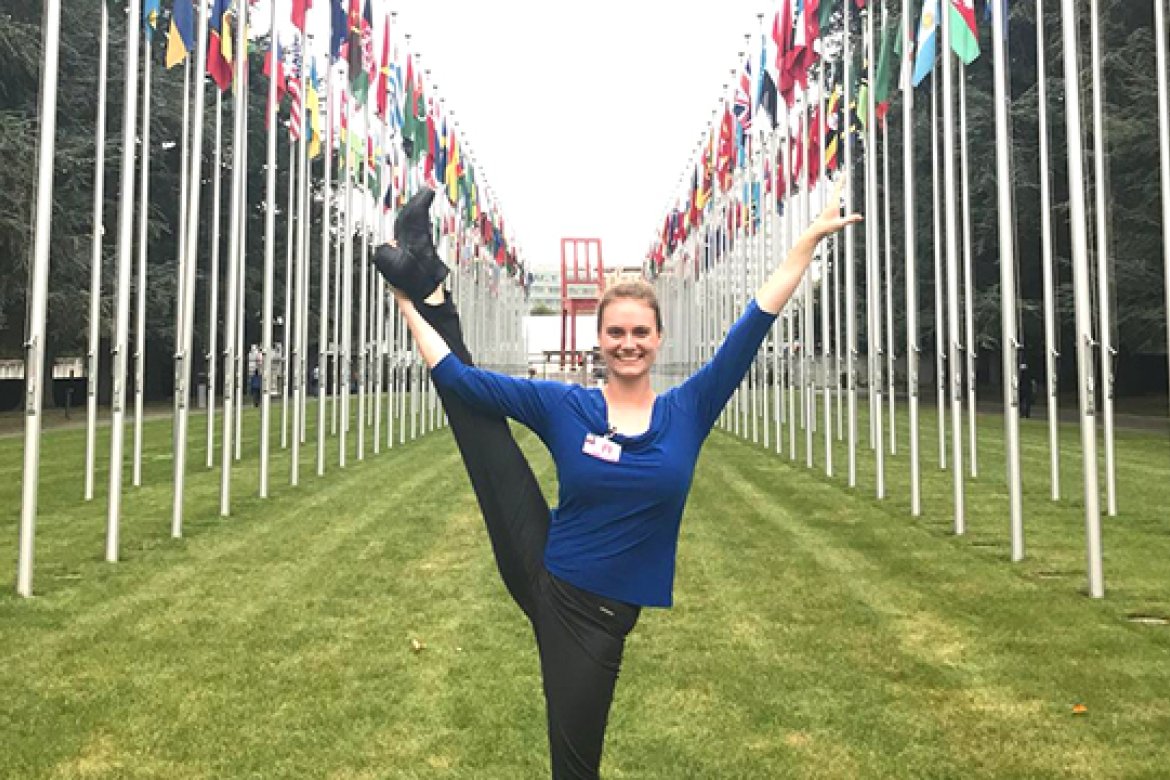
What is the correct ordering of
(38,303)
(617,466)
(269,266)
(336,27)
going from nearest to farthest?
1. (617,466)
2. (38,303)
3. (269,266)
4. (336,27)

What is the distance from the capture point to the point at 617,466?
2.92 m

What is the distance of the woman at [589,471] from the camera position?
2.94m

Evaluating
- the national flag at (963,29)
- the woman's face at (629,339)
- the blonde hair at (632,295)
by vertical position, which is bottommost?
the woman's face at (629,339)

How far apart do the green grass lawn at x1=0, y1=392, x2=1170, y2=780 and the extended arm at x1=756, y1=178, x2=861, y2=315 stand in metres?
2.46

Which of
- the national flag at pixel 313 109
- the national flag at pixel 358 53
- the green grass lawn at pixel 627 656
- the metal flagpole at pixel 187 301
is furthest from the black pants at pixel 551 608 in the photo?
the national flag at pixel 358 53

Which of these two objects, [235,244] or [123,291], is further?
[235,244]

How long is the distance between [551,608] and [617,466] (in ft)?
1.56

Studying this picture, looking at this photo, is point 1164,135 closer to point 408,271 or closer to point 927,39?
point 927,39

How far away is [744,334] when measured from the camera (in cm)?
314

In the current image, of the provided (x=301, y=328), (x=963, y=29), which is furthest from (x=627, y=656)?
(x=301, y=328)

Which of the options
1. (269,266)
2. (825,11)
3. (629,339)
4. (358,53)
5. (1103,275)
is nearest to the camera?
(629,339)

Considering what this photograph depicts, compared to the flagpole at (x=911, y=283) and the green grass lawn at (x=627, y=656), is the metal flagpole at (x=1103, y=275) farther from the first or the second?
the flagpole at (x=911, y=283)

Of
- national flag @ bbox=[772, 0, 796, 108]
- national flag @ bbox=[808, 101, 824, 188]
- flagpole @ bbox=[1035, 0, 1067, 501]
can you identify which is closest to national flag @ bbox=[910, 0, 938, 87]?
flagpole @ bbox=[1035, 0, 1067, 501]

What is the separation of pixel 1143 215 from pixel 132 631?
24.4 m
